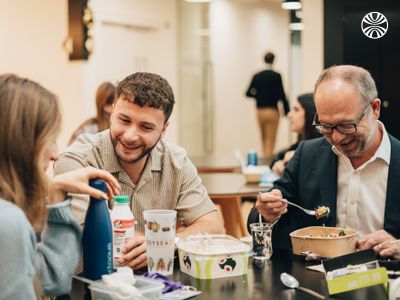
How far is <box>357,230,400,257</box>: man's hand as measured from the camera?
203 cm

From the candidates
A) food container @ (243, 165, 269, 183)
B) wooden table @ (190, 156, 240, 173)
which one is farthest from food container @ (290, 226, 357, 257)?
wooden table @ (190, 156, 240, 173)

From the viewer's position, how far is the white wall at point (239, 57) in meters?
10.6

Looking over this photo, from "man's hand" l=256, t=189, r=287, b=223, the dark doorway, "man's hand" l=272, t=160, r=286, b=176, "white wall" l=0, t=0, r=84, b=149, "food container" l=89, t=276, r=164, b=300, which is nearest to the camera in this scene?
"food container" l=89, t=276, r=164, b=300

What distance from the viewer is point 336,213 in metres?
2.40

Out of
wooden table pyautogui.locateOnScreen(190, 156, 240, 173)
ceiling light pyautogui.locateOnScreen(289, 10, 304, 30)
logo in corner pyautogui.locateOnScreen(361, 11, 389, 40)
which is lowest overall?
wooden table pyautogui.locateOnScreen(190, 156, 240, 173)

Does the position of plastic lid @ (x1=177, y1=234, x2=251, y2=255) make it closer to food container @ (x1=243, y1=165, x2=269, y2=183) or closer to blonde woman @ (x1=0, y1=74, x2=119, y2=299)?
blonde woman @ (x1=0, y1=74, x2=119, y2=299)

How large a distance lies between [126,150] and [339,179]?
0.77m

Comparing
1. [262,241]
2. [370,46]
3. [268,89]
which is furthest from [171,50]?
[262,241]

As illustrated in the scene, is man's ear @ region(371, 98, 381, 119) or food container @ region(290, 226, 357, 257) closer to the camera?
food container @ region(290, 226, 357, 257)

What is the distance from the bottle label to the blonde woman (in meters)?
0.19

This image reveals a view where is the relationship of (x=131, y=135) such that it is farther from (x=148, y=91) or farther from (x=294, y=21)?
(x=294, y=21)

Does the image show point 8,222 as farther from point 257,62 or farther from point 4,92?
point 257,62

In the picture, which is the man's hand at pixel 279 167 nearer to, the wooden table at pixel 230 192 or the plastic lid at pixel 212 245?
the wooden table at pixel 230 192

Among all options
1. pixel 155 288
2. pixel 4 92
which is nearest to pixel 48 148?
pixel 4 92
